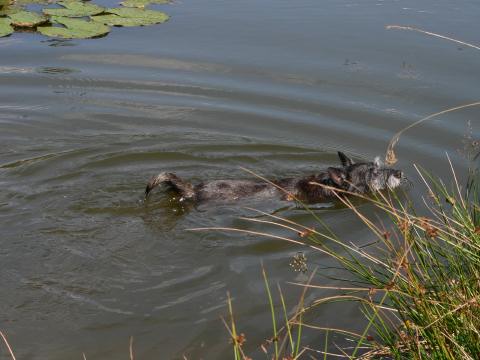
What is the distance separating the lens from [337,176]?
858 centimetres

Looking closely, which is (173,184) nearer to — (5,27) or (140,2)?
(5,27)

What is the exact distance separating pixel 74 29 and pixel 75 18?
679 mm

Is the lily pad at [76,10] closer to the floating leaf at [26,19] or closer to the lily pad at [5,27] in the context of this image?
the floating leaf at [26,19]

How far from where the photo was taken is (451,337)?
4082mm

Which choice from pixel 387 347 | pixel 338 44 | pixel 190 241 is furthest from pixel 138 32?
pixel 387 347

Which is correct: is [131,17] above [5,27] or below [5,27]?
above

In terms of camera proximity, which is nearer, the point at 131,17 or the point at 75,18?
the point at 131,17

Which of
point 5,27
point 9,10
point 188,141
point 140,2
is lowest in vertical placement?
point 188,141

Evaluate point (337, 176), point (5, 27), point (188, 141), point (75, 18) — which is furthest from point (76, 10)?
point (337, 176)

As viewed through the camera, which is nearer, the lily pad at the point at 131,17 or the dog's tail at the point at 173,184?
the dog's tail at the point at 173,184

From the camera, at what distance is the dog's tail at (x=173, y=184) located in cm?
802

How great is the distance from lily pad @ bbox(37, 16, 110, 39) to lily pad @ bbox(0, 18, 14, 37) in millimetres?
484

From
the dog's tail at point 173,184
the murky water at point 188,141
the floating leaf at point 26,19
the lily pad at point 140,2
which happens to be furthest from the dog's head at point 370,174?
the lily pad at point 140,2

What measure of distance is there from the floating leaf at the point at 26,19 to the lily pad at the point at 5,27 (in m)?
0.11
